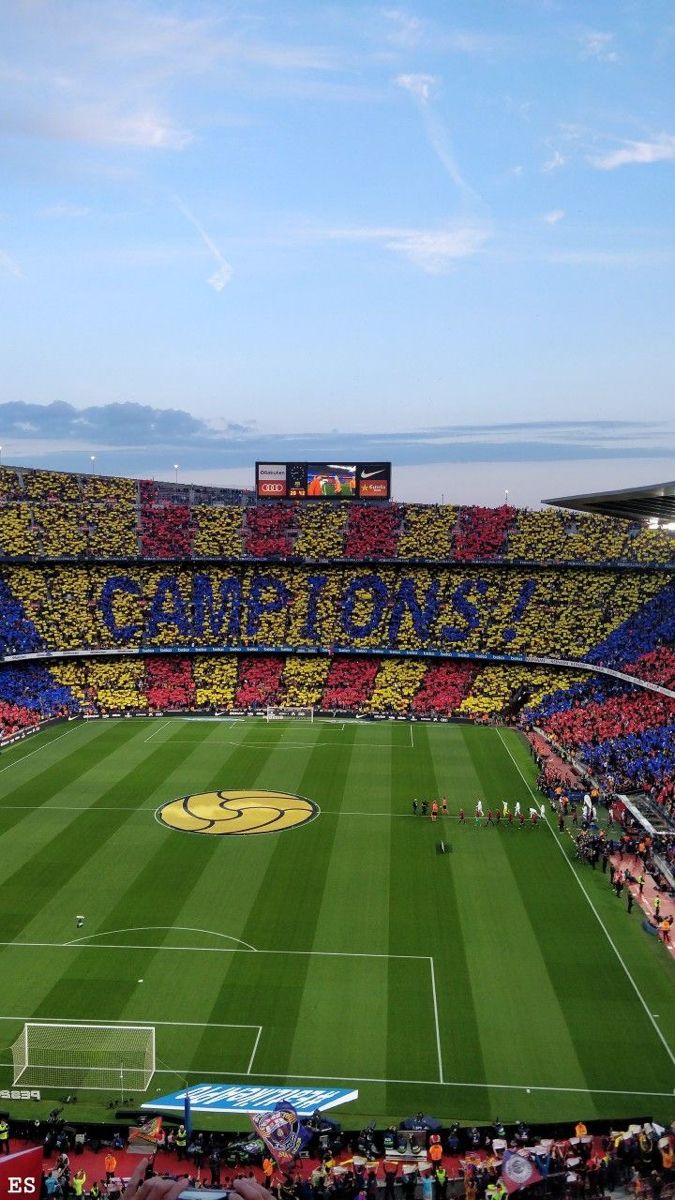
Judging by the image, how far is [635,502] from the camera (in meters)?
A: 42.5

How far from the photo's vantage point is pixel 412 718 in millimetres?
64750

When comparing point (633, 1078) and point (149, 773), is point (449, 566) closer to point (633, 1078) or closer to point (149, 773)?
point (149, 773)

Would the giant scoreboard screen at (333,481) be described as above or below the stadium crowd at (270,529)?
above

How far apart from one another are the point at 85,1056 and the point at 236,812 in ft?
63.2

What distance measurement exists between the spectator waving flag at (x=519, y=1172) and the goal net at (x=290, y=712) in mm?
48204

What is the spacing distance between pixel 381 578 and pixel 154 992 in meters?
53.0

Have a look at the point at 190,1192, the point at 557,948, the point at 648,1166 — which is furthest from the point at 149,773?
the point at 190,1192

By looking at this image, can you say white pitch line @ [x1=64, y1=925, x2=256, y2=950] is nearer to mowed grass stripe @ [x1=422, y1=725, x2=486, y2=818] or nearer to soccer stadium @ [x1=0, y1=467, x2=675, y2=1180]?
soccer stadium @ [x1=0, y1=467, x2=675, y2=1180]

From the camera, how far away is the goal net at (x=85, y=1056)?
898 inches

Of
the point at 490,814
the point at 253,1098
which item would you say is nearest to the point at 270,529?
the point at 490,814

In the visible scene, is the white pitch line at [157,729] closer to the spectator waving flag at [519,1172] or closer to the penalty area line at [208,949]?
the penalty area line at [208,949]

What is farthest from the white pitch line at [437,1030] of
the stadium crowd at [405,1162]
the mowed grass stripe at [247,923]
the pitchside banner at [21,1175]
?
the pitchside banner at [21,1175]

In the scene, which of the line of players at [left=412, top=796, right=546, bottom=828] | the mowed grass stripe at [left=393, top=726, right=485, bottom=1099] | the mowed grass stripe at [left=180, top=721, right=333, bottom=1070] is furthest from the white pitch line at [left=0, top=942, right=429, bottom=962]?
the line of players at [left=412, top=796, right=546, bottom=828]

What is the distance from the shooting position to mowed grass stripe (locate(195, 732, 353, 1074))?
81.8 ft
